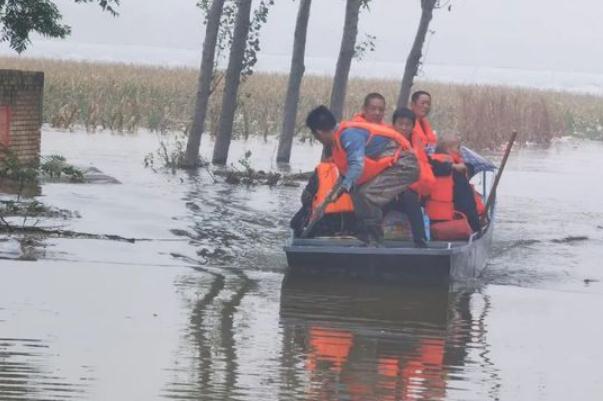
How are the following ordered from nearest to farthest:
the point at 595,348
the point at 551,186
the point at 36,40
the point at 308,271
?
the point at 595,348, the point at 308,271, the point at 551,186, the point at 36,40

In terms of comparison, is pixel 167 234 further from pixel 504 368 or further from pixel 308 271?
pixel 504 368

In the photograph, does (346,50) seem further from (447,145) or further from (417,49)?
(447,145)

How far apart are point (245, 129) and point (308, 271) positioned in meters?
28.3

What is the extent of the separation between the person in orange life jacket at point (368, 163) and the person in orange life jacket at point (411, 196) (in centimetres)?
29

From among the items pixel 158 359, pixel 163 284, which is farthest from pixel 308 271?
pixel 158 359

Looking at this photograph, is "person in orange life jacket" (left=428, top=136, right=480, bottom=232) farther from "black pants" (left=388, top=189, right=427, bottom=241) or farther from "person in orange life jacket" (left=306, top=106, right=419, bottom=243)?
"person in orange life jacket" (left=306, top=106, right=419, bottom=243)

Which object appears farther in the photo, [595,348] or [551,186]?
[551,186]

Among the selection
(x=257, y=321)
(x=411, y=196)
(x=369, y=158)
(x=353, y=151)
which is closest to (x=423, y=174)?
(x=411, y=196)

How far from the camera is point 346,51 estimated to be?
31.5 meters

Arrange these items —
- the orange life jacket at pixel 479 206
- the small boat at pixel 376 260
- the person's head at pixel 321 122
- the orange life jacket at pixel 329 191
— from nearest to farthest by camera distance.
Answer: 1. the person's head at pixel 321 122
2. the small boat at pixel 376 260
3. the orange life jacket at pixel 329 191
4. the orange life jacket at pixel 479 206

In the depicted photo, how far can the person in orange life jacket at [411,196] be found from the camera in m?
15.8

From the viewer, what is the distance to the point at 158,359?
10.8m

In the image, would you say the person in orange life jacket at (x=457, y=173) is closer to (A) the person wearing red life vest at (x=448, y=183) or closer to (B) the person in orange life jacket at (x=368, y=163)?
(A) the person wearing red life vest at (x=448, y=183)

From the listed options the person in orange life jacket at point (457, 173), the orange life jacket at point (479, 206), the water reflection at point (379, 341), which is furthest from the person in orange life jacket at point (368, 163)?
the orange life jacket at point (479, 206)
